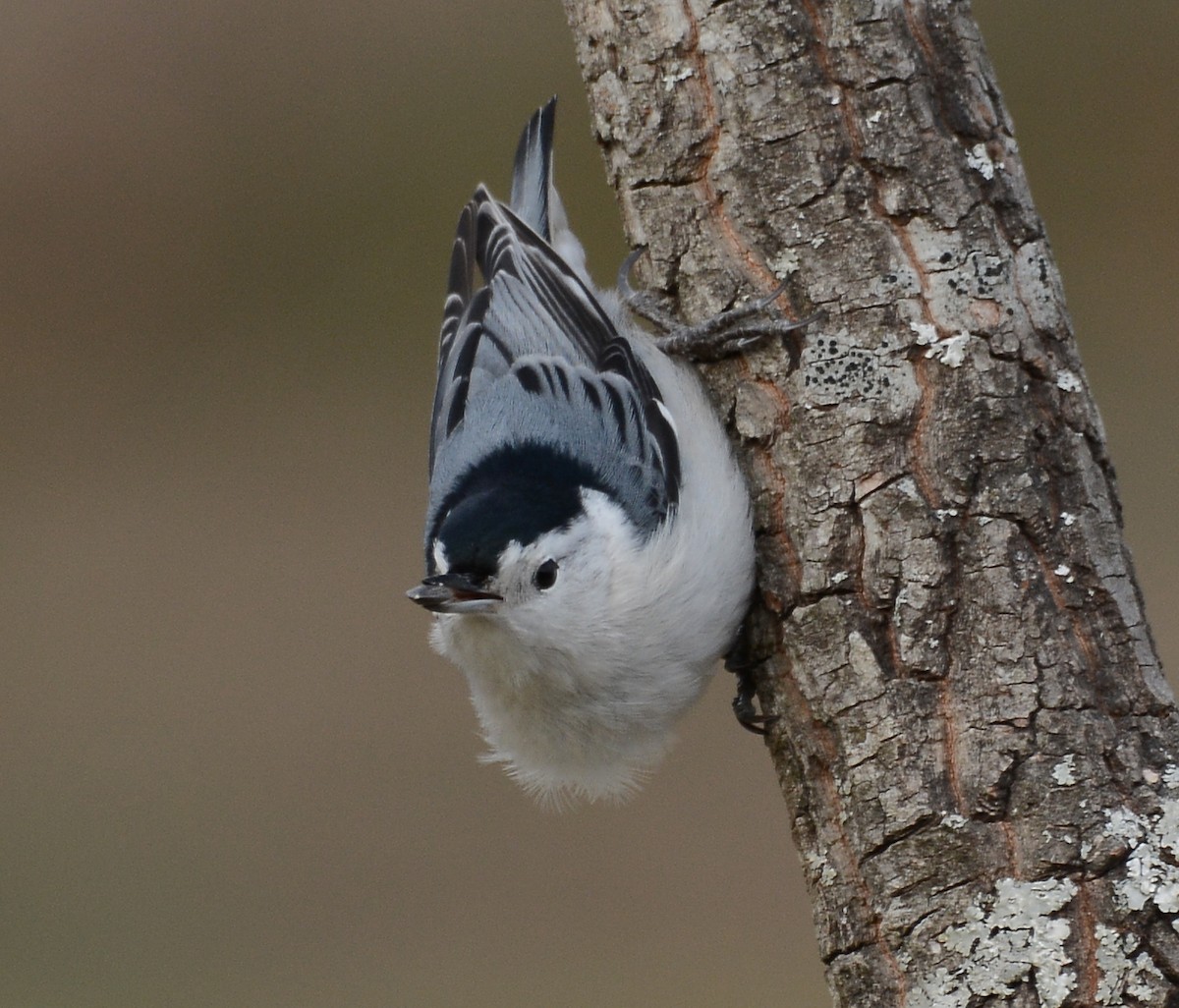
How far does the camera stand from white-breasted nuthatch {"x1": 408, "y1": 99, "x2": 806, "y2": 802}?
5.82 feet

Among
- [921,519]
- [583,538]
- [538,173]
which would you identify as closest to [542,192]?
[538,173]

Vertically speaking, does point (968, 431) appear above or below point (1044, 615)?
above

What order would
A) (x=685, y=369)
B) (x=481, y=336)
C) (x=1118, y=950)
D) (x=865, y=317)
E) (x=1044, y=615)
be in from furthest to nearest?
(x=481, y=336), (x=685, y=369), (x=865, y=317), (x=1044, y=615), (x=1118, y=950)

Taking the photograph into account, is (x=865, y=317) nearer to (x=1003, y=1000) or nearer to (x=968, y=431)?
(x=968, y=431)

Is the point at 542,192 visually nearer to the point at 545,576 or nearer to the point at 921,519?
the point at 545,576

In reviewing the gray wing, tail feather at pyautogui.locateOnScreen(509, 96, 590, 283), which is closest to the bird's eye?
the gray wing

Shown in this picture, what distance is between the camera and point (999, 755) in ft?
4.99

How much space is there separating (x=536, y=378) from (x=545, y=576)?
41 centimetres

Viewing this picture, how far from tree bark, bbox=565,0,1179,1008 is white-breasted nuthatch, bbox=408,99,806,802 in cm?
8

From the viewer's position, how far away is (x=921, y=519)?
1605 millimetres

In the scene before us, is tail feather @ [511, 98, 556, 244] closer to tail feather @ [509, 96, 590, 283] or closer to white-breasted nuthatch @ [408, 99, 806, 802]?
tail feather @ [509, 96, 590, 283]

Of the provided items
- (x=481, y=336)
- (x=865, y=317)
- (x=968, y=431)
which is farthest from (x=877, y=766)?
(x=481, y=336)

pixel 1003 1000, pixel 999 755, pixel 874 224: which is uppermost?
pixel 874 224

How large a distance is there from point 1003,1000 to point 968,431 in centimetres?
61
